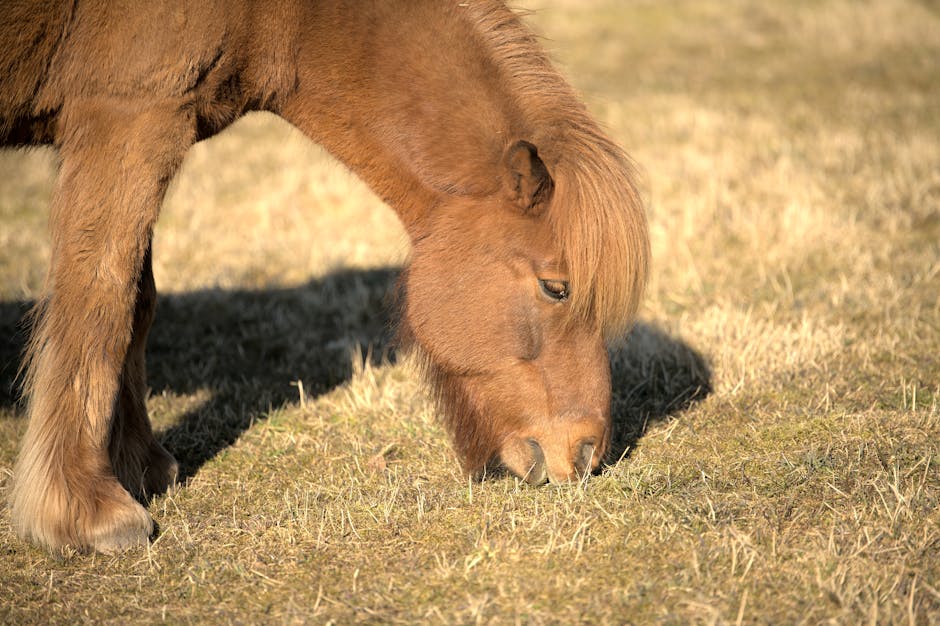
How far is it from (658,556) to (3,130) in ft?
10.3

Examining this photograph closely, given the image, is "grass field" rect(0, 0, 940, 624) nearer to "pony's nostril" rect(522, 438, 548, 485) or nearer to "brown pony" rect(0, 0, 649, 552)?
"pony's nostril" rect(522, 438, 548, 485)

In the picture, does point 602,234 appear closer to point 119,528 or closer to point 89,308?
point 89,308

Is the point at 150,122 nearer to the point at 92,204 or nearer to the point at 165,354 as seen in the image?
the point at 92,204

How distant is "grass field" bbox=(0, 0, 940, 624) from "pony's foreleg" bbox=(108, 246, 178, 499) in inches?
6.8

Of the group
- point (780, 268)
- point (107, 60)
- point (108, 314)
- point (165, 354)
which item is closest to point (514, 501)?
point (108, 314)

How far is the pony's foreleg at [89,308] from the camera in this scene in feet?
Result: 11.8

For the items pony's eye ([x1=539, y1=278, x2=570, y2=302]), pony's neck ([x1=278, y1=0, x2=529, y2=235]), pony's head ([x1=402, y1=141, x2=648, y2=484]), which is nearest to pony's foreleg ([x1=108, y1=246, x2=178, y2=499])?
pony's neck ([x1=278, y1=0, x2=529, y2=235])

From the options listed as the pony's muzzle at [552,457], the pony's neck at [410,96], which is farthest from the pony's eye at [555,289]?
the pony's muzzle at [552,457]

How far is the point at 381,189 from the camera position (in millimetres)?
4059

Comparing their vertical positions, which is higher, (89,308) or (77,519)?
(89,308)

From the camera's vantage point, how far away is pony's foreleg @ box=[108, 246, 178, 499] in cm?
419

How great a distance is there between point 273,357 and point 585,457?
290 cm

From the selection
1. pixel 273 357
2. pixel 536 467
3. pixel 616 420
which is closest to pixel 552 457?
pixel 536 467

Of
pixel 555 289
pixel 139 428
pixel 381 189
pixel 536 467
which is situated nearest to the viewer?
pixel 555 289
